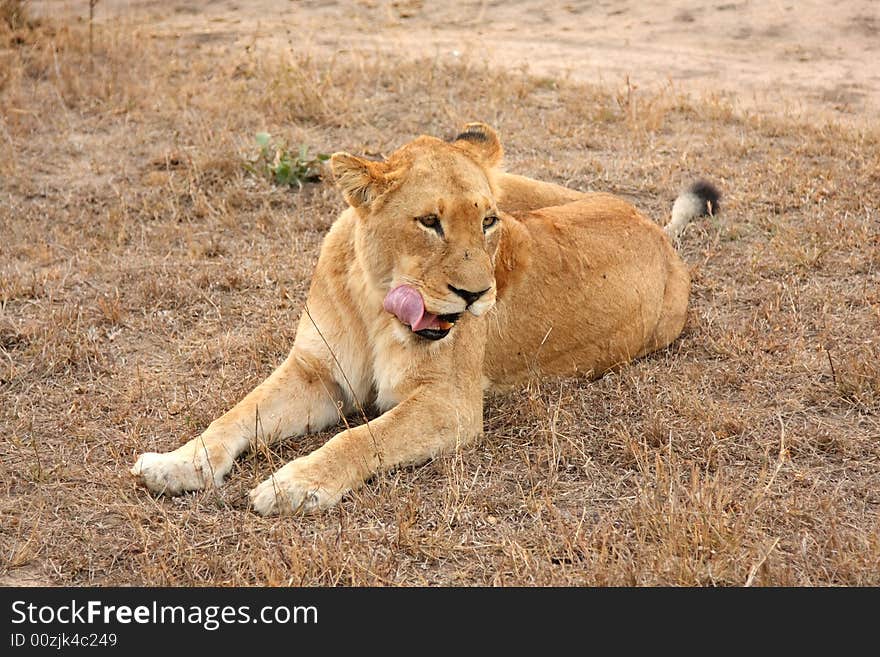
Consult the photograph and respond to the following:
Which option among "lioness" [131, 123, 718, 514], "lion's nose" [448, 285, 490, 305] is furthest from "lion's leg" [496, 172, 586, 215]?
"lion's nose" [448, 285, 490, 305]

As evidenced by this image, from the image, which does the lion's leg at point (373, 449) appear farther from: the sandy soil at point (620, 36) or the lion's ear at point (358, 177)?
the sandy soil at point (620, 36)

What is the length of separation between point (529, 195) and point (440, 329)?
1.68 m

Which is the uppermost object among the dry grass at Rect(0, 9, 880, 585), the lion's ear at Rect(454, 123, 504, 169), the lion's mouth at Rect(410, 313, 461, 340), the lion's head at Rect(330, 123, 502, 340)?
the lion's ear at Rect(454, 123, 504, 169)

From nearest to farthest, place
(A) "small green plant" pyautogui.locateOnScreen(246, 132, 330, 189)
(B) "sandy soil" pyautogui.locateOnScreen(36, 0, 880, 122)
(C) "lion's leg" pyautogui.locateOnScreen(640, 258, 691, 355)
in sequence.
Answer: (C) "lion's leg" pyautogui.locateOnScreen(640, 258, 691, 355)
(A) "small green plant" pyautogui.locateOnScreen(246, 132, 330, 189)
(B) "sandy soil" pyautogui.locateOnScreen(36, 0, 880, 122)

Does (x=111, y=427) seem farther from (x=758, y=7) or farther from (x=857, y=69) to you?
(x=758, y=7)

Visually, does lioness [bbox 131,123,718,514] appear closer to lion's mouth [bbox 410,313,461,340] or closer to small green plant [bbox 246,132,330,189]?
lion's mouth [bbox 410,313,461,340]

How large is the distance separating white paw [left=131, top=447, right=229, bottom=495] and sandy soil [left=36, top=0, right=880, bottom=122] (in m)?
Result: 5.83

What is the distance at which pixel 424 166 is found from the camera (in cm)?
357

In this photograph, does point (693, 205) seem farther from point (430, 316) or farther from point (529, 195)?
point (430, 316)

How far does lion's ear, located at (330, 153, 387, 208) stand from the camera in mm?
3527

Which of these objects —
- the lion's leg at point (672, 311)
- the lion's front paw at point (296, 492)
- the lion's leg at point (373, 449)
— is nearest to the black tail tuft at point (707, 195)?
the lion's leg at point (672, 311)

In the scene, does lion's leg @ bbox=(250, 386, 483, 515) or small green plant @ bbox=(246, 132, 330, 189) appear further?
small green plant @ bbox=(246, 132, 330, 189)

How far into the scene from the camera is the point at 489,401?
13.6ft

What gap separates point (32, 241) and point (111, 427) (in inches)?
89.9
